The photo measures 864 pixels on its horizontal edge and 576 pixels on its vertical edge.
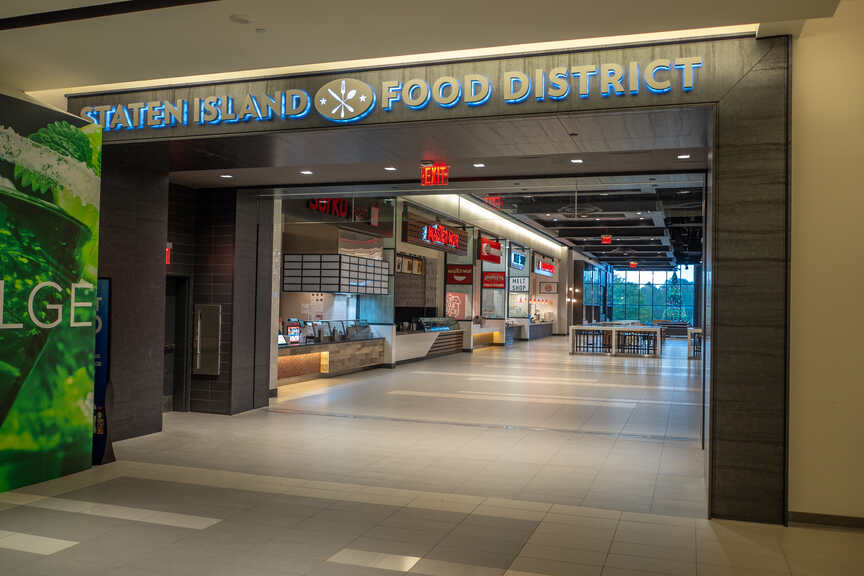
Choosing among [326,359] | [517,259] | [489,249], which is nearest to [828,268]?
[326,359]

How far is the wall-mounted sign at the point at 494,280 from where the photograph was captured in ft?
73.2

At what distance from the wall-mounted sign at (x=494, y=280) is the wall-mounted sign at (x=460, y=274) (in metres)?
2.09

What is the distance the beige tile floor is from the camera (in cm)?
382

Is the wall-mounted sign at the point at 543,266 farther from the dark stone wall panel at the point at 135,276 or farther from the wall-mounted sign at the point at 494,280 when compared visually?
the dark stone wall panel at the point at 135,276

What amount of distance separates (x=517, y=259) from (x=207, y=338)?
15.5 m

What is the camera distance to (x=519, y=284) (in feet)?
85.0

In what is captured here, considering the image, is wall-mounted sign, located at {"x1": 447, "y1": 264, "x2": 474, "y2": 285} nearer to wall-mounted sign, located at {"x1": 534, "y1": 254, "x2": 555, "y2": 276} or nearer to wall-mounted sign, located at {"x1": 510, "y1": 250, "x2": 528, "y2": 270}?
wall-mounted sign, located at {"x1": 510, "y1": 250, "x2": 528, "y2": 270}

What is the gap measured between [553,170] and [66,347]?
17.1 ft

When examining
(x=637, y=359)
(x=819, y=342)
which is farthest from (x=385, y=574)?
(x=637, y=359)

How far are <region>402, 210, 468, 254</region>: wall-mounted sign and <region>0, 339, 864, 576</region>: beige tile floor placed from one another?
6.00m

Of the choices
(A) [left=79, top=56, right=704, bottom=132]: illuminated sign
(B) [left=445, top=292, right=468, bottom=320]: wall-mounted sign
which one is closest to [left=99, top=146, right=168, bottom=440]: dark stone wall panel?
(A) [left=79, top=56, right=704, bottom=132]: illuminated sign

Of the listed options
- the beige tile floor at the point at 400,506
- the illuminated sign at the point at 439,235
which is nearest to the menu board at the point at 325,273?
the illuminated sign at the point at 439,235

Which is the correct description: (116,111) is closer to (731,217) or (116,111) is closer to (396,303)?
(731,217)

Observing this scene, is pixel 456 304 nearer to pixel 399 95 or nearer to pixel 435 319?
pixel 435 319
